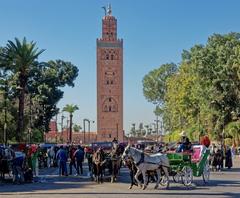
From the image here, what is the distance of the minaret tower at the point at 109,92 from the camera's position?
480ft

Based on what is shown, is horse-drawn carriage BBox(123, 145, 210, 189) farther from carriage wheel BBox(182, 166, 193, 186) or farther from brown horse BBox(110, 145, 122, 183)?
brown horse BBox(110, 145, 122, 183)

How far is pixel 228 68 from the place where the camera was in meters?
70.5

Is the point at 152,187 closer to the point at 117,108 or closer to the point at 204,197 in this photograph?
the point at 204,197

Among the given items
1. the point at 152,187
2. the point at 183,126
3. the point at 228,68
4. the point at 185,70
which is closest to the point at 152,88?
the point at 183,126

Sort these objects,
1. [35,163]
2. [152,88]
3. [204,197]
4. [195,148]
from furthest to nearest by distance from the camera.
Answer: [152,88]
[35,163]
[195,148]
[204,197]

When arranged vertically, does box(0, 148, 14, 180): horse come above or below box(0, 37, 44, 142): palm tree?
below

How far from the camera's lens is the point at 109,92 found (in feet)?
480

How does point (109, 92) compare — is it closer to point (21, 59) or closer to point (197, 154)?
point (21, 59)

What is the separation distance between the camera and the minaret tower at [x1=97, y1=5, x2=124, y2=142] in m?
Result: 146

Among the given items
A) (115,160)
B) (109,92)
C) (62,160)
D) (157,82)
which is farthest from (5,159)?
(109,92)

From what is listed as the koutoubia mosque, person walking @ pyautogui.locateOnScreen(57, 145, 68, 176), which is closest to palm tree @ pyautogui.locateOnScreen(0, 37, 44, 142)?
person walking @ pyautogui.locateOnScreen(57, 145, 68, 176)

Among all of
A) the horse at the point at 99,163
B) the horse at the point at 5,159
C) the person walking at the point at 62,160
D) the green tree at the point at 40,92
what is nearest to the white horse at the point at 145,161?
the horse at the point at 99,163

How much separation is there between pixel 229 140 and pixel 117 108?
7751 cm

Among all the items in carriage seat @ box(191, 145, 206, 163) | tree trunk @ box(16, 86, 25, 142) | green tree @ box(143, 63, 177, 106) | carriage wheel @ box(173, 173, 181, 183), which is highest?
green tree @ box(143, 63, 177, 106)
